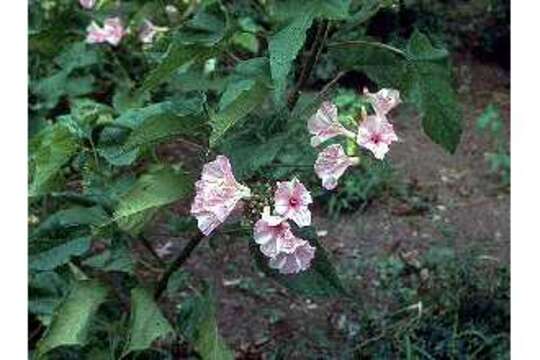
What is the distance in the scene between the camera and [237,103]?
5.39 ft

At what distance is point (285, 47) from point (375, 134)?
0.87ft

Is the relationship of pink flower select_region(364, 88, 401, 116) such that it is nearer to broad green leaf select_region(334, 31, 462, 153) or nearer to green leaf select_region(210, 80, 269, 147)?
broad green leaf select_region(334, 31, 462, 153)

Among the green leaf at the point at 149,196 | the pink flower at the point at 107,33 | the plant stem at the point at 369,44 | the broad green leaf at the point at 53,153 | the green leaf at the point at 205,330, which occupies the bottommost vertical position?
the pink flower at the point at 107,33

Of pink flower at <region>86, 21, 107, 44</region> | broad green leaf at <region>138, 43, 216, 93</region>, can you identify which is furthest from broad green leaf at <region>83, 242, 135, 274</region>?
pink flower at <region>86, 21, 107, 44</region>

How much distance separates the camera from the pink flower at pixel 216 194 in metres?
1.69

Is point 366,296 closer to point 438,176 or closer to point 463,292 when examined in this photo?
point 463,292

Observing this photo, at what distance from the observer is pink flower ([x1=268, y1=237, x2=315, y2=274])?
1769 mm

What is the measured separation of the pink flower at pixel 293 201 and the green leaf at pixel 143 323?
38 cm

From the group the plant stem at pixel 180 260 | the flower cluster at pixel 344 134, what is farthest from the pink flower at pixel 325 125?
the plant stem at pixel 180 260

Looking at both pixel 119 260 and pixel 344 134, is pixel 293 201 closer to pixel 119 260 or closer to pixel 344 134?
pixel 344 134

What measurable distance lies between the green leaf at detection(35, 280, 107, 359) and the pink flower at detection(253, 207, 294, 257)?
1.52ft

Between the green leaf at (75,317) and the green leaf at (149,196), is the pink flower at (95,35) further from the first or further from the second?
the green leaf at (149,196)

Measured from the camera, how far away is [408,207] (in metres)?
3.51
